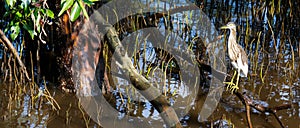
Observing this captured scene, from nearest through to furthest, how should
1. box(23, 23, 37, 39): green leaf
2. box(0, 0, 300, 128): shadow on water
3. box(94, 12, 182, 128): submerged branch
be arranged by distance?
box(23, 23, 37, 39): green leaf, box(94, 12, 182, 128): submerged branch, box(0, 0, 300, 128): shadow on water

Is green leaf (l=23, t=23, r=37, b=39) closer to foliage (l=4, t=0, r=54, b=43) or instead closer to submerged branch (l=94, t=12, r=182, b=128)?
foliage (l=4, t=0, r=54, b=43)

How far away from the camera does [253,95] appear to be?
14.5 feet

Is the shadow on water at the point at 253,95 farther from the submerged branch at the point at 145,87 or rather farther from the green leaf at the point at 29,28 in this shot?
the green leaf at the point at 29,28

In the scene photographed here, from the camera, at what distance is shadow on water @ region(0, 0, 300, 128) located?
3895mm

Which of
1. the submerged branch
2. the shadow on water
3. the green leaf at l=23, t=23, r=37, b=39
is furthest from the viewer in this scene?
the shadow on water

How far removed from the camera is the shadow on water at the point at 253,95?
3.89 metres

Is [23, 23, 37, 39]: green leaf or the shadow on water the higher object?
[23, 23, 37, 39]: green leaf

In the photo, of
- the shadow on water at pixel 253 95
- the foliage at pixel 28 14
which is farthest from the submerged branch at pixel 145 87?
the foliage at pixel 28 14

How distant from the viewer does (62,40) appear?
4.26 meters

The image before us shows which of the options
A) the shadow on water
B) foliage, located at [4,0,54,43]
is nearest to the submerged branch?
the shadow on water

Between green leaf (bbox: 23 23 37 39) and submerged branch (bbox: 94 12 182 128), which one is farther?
submerged branch (bbox: 94 12 182 128)

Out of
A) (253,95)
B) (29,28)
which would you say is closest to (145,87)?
(29,28)

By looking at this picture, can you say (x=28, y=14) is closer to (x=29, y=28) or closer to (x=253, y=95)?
(x=29, y=28)

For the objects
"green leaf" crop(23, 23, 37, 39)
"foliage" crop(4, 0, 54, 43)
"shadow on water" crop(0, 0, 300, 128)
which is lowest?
"shadow on water" crop(0, 0, 300, 128)
